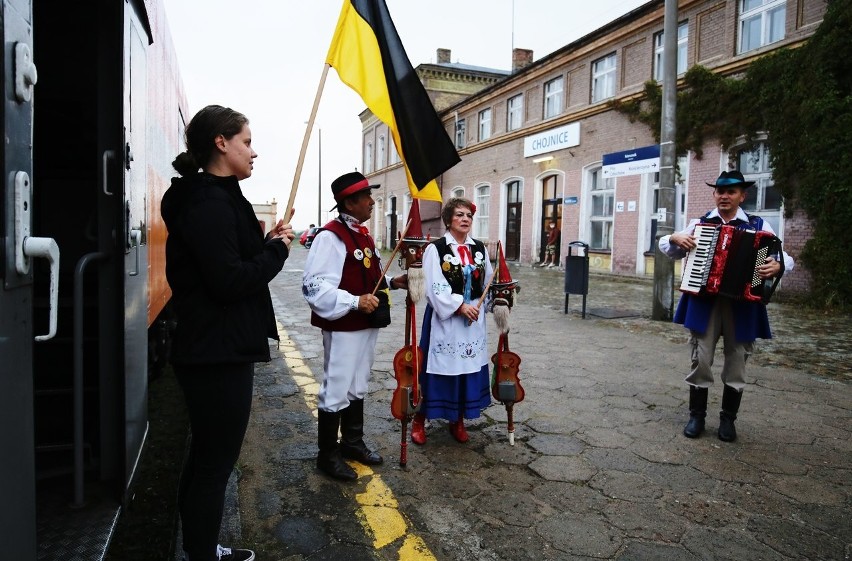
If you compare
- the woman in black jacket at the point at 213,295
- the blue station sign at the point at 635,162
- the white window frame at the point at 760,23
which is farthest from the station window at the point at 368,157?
the woman in black jacket at the point at 213,295

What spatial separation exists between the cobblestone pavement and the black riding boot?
0.08 metres

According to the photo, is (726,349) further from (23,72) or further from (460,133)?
(460,133)

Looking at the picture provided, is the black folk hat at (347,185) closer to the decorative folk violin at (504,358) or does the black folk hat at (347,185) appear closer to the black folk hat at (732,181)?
the decorative folk violin at (504,358)

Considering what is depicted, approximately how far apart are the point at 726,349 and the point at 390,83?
299 cm

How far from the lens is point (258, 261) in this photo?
2.19 metres

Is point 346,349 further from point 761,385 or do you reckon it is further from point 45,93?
point 761,385

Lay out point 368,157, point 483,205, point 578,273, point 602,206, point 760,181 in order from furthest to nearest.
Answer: point 368,157 < point 483,205 < point 602,206 < point 760,181 < point 578,273

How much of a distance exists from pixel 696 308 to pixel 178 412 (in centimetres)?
420

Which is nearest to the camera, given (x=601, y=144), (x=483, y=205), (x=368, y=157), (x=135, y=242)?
(x=135, y=242)

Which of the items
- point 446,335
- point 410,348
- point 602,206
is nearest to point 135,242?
point 410,348

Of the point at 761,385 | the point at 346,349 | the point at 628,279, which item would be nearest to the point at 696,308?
the point at 761,385

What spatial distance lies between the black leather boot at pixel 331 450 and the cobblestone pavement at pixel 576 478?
0.23 ft

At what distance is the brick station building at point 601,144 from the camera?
43.7 ft

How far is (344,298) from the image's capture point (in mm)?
3207
